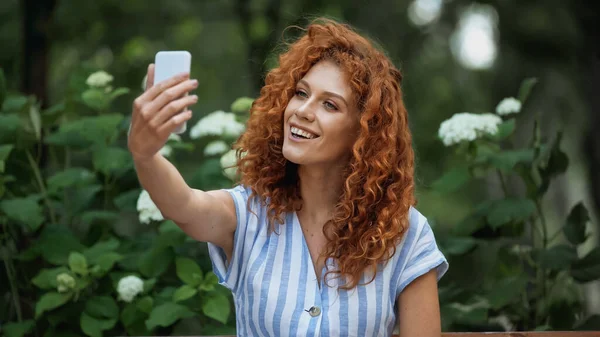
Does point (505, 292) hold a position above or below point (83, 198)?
below

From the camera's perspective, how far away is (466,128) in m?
3.18

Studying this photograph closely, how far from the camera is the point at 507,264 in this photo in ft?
10.8

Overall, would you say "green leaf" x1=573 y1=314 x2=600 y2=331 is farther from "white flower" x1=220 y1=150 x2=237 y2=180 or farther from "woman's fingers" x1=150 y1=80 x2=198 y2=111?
"woman's fingers" x1=150 y1=80 x2=198 y2=111

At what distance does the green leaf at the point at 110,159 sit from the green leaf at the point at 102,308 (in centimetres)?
52

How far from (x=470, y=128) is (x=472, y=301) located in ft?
2.21

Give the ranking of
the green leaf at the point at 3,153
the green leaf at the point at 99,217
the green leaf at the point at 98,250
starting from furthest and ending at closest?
the green leaf at the point at 99,217
the green leaf at the point at 98,250
the green leaf at the point at 3,153

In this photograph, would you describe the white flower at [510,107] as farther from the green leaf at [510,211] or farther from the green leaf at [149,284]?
the green leaf at [149,284]

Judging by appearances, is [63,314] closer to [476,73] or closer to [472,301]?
[472,301]

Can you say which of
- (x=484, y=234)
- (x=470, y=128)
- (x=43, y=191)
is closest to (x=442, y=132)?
(x=470, y=128)

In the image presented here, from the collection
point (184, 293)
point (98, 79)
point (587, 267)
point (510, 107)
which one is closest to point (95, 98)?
point (98, 79)

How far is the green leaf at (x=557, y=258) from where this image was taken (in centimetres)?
315

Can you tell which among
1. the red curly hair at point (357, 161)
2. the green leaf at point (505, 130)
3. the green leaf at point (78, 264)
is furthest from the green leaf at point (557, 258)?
the green leaf at point (78, 264)

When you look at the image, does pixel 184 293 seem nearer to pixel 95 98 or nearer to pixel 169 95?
pixel 95 98

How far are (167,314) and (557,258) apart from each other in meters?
1.46
